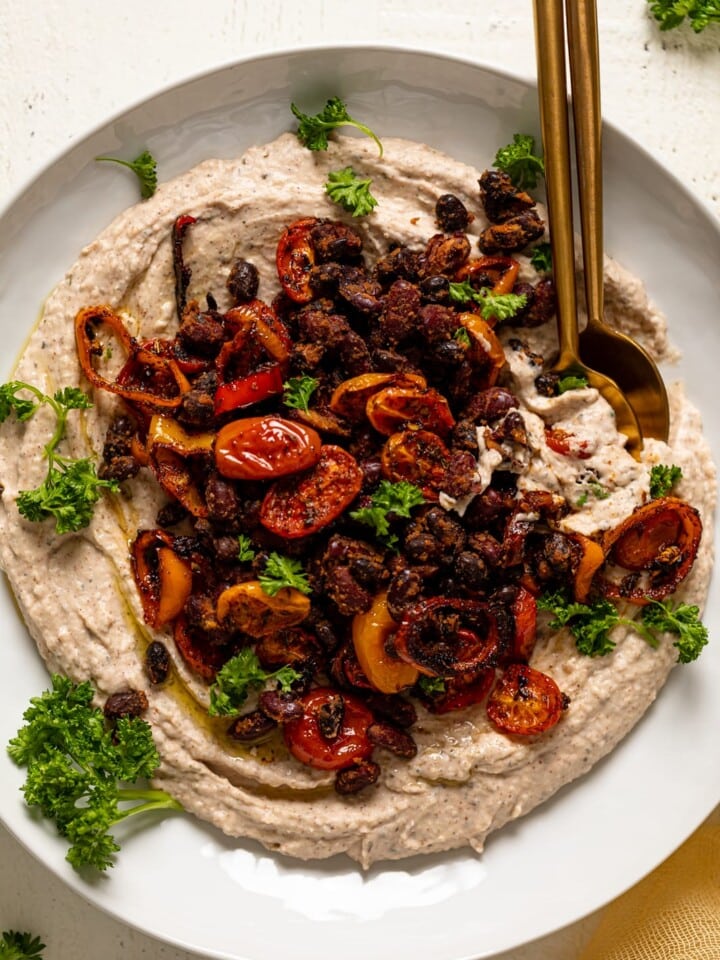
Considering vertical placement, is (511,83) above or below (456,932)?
above

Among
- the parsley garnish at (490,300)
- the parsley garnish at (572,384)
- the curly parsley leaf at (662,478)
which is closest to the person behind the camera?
the parsley garnish at (490,300)

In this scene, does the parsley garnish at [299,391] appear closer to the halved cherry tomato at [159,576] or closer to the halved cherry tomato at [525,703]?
the halved cherry tomato at [159,576]

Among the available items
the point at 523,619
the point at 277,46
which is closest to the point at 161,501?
the point at 523,619

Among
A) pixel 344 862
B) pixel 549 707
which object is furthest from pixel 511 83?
pixel 344 862

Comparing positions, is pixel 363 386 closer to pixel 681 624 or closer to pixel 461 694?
pixel 461 694

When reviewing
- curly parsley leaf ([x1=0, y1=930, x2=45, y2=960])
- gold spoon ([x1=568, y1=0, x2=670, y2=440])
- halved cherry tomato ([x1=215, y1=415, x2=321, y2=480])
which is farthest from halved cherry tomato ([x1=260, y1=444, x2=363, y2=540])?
curly parsley leaf ([x1=0, y1=930, x2=45, y2=960])

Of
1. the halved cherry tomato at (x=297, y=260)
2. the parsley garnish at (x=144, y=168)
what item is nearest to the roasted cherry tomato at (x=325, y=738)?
the halved cherry tomato at (x=297, y=260)

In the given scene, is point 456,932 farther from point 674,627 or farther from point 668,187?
point 668,187
